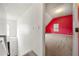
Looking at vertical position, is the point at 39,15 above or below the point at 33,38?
above

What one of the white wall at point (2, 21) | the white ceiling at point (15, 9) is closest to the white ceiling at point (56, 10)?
the white ceiling at point (15, 9)

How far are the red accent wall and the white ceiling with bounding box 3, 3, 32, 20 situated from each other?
0.94 ft

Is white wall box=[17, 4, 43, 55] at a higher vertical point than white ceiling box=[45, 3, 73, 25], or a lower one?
lower

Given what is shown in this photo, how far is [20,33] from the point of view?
1.17 metres

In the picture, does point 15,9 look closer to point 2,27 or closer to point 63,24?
point 2,27

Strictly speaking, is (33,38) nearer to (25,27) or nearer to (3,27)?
(25,27)

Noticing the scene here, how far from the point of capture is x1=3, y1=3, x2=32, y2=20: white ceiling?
45.7 inches

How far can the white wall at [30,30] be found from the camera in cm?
117

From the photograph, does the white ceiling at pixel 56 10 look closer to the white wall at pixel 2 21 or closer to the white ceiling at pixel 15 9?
the white ceiling at pixel 15 9

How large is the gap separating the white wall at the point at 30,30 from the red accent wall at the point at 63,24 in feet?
0.29

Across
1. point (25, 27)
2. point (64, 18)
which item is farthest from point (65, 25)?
point (25, 27)

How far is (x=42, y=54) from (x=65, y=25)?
1.20 feet

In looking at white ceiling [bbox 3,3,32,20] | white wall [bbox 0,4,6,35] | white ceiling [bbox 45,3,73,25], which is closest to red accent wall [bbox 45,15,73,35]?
white ceiling [bbox 45,3,73,25]

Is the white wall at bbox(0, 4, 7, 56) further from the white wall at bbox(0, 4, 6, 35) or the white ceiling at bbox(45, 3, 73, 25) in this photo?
the white ceiling at bbox(45, 3, 73, 25)
